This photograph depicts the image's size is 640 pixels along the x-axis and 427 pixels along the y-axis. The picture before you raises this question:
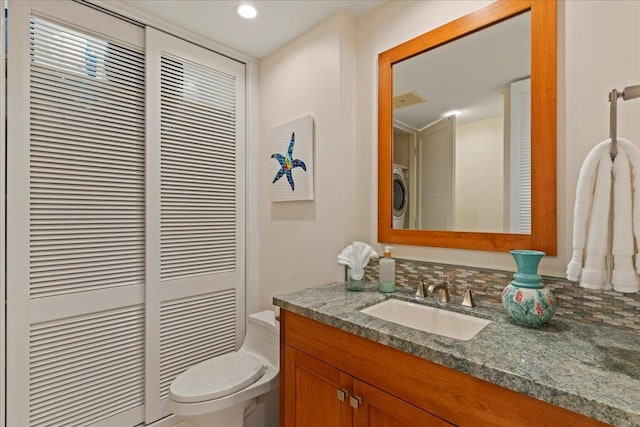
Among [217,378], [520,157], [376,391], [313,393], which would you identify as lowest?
[217,378]

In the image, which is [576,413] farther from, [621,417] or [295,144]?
[295,144]

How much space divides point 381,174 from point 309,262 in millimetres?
689

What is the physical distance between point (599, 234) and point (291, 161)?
1560 mm

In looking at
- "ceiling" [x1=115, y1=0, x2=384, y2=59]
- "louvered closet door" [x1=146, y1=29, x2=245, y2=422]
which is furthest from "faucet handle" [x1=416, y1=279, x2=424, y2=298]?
"ceiling" [x1=115, y1=0, x2=384, y2=59]

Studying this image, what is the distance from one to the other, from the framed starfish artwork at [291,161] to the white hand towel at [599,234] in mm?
1319

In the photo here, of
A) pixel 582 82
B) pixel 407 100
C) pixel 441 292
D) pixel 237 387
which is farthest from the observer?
pixel 407 100

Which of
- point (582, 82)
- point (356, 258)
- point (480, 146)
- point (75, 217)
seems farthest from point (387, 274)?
point (75, 217)

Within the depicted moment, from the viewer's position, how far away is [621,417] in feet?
2.03

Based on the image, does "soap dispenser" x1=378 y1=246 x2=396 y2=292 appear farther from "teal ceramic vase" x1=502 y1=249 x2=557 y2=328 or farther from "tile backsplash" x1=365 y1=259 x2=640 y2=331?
"teal ceramic vase" x1=502 y1=249 x2=557 y2=328

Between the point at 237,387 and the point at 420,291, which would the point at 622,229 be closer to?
the point at 420,291

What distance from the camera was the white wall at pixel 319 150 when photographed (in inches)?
70.1

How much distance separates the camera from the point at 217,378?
162cm

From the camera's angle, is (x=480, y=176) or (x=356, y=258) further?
(x=356, y=258)

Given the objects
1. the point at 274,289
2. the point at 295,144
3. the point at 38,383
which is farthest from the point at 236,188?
the point at 38,383
